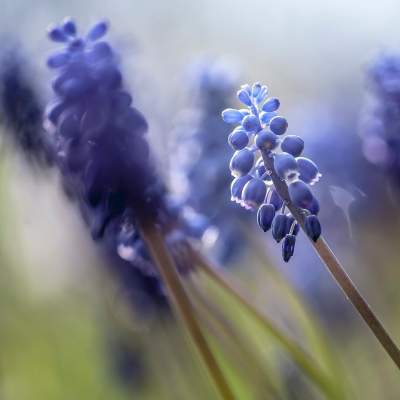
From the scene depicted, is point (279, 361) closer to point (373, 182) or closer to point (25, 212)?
point (373, 182)

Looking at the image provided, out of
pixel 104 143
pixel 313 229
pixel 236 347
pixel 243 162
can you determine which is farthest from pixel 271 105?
pixel 236 347

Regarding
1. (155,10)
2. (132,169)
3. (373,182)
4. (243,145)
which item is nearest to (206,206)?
(373,182)

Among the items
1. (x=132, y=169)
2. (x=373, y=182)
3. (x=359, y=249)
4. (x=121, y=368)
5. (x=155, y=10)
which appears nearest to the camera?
(x=132, y=169)

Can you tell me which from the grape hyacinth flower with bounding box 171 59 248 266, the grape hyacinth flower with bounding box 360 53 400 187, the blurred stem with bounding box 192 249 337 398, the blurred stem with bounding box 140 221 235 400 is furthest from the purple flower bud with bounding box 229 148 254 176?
the grape hyacinth flower with bounding box 171 59 248 266

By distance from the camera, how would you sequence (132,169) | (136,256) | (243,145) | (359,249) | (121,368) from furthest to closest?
(121,368) < (359,249) < (136,256) < (132,169) < (243,145)

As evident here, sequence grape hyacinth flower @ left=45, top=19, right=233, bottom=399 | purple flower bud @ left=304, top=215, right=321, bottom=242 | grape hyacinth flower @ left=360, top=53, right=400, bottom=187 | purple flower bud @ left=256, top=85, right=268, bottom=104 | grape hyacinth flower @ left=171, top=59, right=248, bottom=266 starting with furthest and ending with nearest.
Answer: grape hyacinth flower @ left=171, top=59, right=248, bottom=266
grape hyacinth flower @ left=360, top=53, right=400, bottom=187
grape hyacinth flower @ left=45, top=19, right=233, bottom=399
purple flower bud @ left=256, top=85, right=268, bottom=104
purple flower bud @ left=304, top=215, right=321, bottom=242

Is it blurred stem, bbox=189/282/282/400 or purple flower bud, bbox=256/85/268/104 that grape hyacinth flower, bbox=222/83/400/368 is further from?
blurred stem, bbox=189/282/282/400

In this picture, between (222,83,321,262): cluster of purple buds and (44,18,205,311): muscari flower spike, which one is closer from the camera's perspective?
(222,83,321,262): cluster of purple buds
